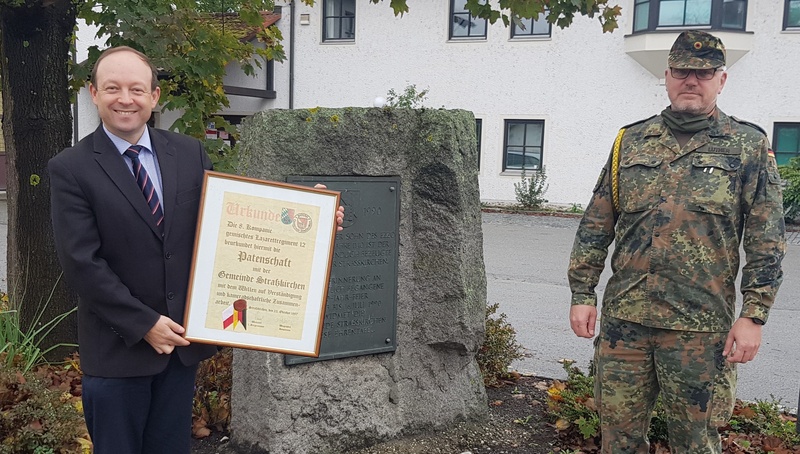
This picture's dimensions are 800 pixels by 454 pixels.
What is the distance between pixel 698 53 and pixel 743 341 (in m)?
1.10

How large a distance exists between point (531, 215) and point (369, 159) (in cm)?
1264

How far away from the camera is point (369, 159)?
12.0ft

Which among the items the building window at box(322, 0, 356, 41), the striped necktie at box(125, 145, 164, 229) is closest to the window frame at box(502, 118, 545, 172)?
the building window at box(322, 0, 356, 41)

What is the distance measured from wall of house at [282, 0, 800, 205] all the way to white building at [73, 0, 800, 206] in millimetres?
25

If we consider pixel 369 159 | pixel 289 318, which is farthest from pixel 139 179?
pixel 369 159

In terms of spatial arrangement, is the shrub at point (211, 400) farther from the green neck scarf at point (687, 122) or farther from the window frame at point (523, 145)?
the window frame at point (523, 145)

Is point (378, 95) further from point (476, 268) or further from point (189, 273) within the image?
point (189, 273)

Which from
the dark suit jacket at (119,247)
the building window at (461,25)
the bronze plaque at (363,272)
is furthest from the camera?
the building window at (461,25)

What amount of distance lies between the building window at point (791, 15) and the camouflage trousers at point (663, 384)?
47.5ft

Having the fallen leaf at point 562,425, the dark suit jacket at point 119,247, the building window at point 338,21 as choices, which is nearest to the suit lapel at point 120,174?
the dark suit jacket at point 119,247

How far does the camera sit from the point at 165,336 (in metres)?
2.25

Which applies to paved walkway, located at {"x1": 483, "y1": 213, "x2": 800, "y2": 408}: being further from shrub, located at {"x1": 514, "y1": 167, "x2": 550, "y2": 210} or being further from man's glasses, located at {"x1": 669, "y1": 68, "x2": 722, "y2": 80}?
shrub, located at {"x1": 514, "y1": 167, "x2": 550, "y2": 210}

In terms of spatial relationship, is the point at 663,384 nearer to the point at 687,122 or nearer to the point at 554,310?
the point at 687,122

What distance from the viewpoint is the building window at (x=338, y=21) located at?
61.2 ft
